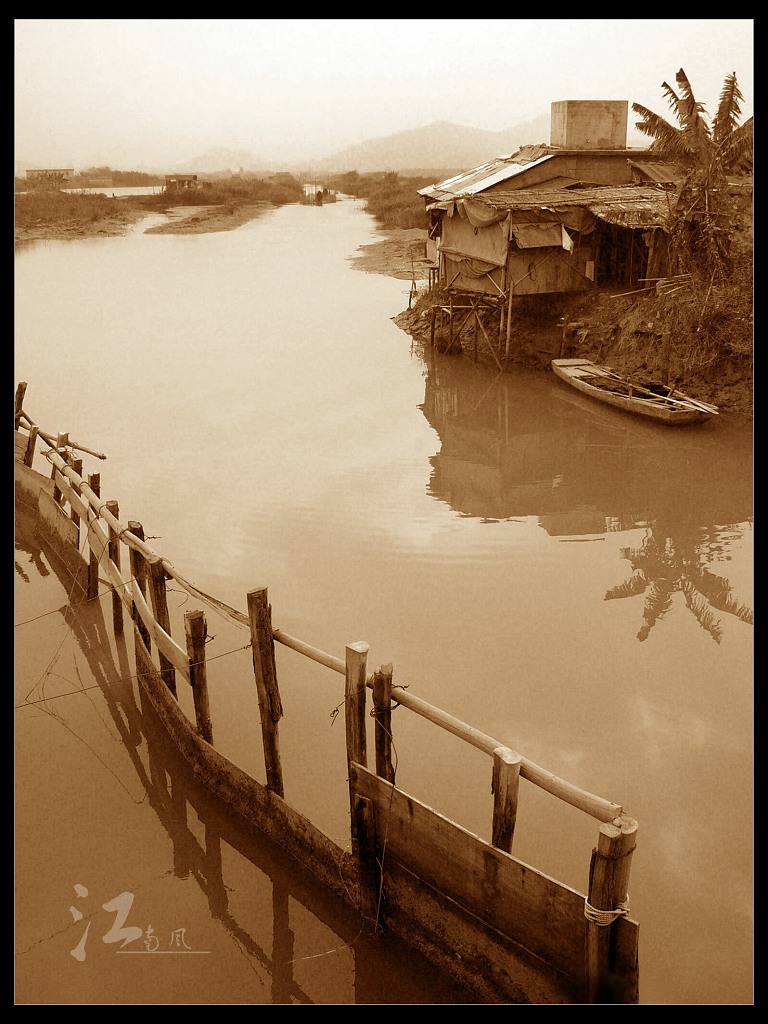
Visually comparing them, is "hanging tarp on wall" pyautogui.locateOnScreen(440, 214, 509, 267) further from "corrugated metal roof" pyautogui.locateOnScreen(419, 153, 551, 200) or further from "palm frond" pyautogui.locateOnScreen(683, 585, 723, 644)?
"palm frond" pyautogui.locateOnScreen(683, 585, 723, 644)

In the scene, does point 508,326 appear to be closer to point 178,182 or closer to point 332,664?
point 332,664

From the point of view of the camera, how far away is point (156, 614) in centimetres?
707

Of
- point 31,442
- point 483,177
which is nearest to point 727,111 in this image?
point 483,177

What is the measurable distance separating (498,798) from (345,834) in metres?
2.03

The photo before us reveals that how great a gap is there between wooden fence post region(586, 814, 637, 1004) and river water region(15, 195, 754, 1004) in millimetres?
1160

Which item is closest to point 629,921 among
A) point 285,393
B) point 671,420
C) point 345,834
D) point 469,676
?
point 345,834

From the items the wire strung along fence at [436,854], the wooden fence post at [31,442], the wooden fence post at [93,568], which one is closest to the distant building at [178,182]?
the wooden fence post at [31,442]

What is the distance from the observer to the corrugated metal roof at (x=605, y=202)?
1778cm

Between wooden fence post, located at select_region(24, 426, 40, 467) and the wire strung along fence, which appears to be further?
wooden fence post, located at select_region(24, 426, 40, 467)

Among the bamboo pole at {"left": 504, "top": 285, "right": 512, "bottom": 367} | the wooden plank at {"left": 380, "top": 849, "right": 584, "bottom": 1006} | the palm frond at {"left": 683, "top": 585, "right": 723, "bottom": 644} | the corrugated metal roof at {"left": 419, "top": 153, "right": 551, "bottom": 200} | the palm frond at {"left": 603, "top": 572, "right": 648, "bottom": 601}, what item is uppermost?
the corrugated metal roof at {"left": 419, "top": 153, "right": 551, "bottom": 200}

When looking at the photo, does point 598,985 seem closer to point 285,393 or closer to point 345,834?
point 345,834

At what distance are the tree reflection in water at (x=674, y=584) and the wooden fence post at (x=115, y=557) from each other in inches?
206

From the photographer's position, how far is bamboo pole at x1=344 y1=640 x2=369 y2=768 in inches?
203

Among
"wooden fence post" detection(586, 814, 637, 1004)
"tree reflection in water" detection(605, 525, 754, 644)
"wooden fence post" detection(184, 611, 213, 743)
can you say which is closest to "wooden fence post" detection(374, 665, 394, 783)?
"wooden fence post" detection(184, 611, 213, 743)
